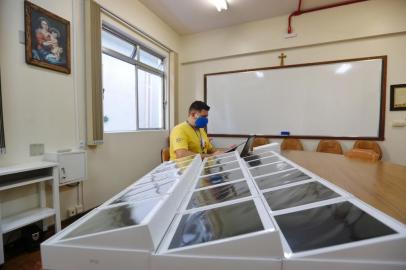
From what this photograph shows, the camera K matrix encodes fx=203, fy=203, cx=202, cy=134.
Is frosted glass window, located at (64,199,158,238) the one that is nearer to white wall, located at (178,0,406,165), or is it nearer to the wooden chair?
the wooden chair

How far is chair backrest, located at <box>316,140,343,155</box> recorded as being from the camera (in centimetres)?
347

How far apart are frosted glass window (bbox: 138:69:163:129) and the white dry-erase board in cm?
106

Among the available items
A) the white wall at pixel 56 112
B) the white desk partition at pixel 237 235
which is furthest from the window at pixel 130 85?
the white desk partition at pixel 237 235

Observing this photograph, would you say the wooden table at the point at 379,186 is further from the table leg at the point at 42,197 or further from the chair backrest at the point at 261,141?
the table leg at the point at 42,197

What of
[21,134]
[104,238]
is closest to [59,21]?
[21,134]

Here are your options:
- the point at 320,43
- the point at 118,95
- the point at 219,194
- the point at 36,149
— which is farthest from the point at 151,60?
the point at 219,194

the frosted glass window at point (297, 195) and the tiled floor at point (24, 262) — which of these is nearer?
the frosted glass window at point (297, 195)

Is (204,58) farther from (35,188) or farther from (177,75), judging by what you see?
(35,188)

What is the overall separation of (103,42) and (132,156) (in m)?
1.81

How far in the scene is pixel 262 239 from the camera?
19.8 inches

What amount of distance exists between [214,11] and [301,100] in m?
2.28

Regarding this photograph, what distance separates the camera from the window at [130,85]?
3117 mm

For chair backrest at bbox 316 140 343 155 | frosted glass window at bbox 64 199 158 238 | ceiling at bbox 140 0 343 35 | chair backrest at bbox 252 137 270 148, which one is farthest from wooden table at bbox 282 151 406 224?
ceiling at bbox 140 0 343 35

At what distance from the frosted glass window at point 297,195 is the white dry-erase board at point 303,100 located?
10.6 feet
